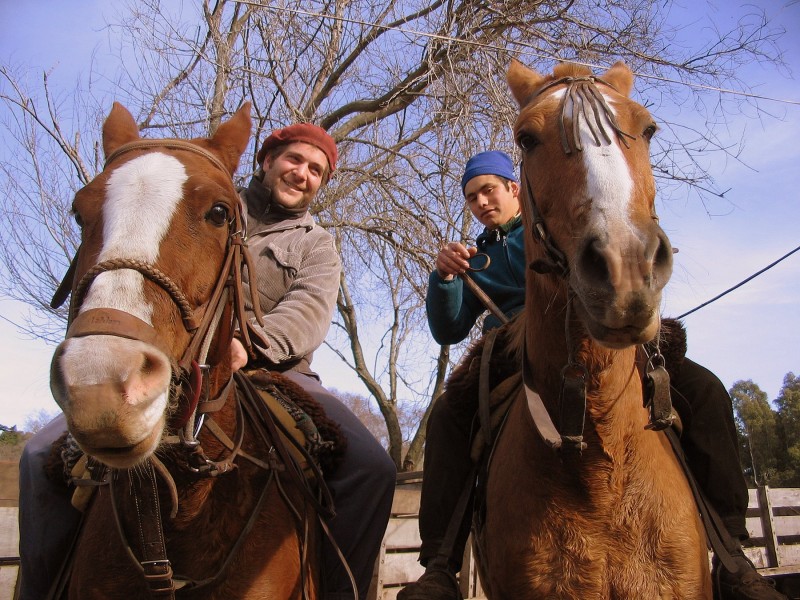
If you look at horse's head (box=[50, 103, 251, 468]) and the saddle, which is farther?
Result: the saddle

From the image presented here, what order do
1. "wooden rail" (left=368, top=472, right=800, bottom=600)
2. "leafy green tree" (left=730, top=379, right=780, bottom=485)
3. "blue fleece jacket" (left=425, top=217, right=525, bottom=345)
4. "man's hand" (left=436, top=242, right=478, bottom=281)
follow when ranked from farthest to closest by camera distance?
"leafy green tree" (left=730, top=379, right=780, bottom=485), "wooden rail" (left=368, top=472, right=800, bottom=600), "blue fleece jacket" (left=425, top=217, right=525, bottom=345), "man's hand" (left=436, top=242, right=478, bottom=281)

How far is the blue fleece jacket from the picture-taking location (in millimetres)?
3834

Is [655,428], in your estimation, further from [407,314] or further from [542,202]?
[407,314]

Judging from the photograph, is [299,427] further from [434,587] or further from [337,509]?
[434,587]

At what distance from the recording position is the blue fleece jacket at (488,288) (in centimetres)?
383

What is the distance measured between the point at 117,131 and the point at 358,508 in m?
1.99

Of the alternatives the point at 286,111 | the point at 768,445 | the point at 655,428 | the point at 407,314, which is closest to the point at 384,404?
the point at 407,314

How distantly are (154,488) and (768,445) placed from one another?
89.3 feet

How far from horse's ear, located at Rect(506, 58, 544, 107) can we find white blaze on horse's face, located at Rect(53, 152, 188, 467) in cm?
163

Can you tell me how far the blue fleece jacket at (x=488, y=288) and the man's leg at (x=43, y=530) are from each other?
2.05 m

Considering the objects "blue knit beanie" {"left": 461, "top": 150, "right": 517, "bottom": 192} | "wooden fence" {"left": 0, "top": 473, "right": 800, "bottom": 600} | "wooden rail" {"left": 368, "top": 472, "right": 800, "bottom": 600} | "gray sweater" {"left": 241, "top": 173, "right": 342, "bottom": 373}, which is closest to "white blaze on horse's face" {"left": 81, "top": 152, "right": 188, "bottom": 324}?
"gray sweater" {"left": 241, "top": 173, "right": 342, "bottom": 373}

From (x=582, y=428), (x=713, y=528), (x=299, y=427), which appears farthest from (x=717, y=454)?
(x=299, y=427)

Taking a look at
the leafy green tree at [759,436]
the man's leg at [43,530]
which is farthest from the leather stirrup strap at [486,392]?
the leafy green tree at [759,436]

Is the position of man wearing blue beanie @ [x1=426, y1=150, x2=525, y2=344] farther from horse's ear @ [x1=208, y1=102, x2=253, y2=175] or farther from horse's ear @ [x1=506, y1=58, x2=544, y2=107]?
horse's ear @ [x1=208, y1=102, x2=253, y2=175]
